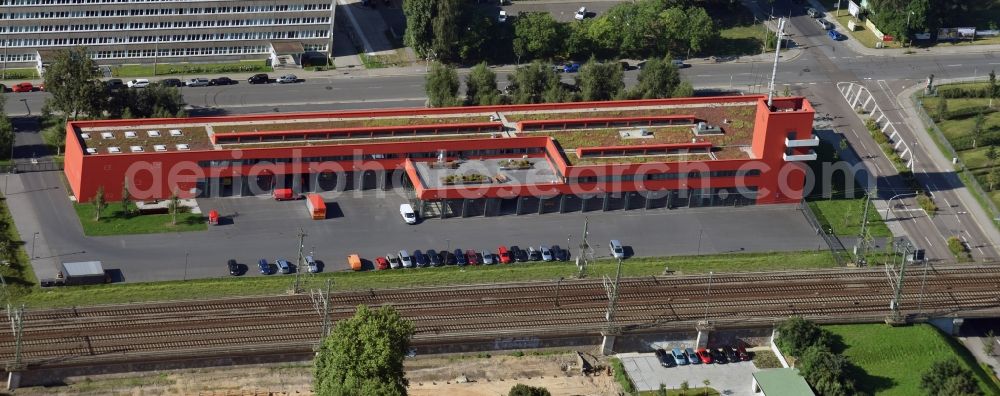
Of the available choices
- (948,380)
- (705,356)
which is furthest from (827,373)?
(705,356)

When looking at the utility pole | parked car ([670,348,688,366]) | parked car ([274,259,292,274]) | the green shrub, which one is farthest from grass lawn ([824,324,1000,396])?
parked car ([274,259,292,274])

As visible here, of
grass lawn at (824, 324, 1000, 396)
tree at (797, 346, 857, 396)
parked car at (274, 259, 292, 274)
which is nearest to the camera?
tree at (797, 346, 857, 396)

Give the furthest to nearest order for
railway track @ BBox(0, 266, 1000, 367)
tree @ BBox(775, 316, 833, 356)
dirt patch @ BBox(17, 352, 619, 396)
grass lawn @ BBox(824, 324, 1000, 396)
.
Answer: tree @ BBox(775, 316, 833, 356) → grass lawn @ BBox(824, 324, 1000, 396) → railway track @ BBox(0, 266, 1000, 367) → dirt patch @ BBox(17, 352, 619, 396)

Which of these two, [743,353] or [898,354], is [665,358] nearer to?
[743,353]

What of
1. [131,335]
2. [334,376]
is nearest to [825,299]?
[334,376]

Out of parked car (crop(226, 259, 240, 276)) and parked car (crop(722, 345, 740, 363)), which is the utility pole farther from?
parked car (crop(722, 345, 740, 363))

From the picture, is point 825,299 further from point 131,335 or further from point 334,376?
point 131,335

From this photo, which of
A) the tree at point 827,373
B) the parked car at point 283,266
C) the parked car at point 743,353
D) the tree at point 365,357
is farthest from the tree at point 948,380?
the parked car at point 283,266
